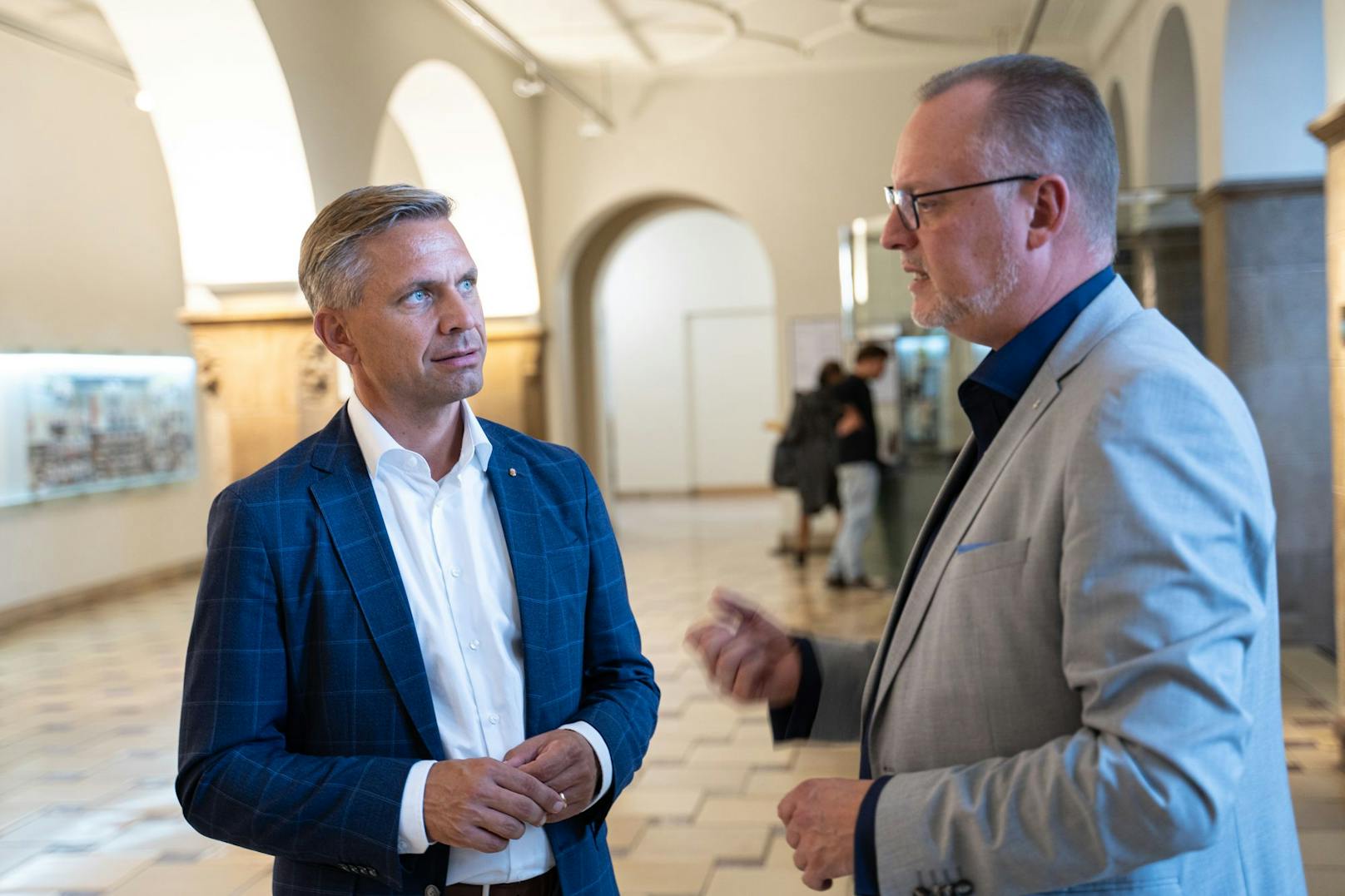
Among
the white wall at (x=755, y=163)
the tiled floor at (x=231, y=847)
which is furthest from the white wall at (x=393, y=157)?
the tiled floor at (x=231, y=847)

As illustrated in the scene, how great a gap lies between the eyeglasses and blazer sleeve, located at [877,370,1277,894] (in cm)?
30

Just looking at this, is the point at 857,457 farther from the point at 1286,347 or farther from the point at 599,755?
the point at 599,755

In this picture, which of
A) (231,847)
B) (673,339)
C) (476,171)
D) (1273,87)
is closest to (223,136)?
(231,847)

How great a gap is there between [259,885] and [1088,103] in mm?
3909

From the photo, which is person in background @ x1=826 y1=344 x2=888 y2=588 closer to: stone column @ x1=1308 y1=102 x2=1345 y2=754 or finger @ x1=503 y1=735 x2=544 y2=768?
stone column @ x1=1308 y1=102 x2=1345 y2=754

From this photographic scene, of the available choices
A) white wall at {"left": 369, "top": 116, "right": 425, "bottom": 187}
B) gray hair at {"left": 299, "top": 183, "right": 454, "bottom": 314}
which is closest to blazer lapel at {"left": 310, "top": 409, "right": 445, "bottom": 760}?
gray hair at {"left": 299, "top": 183, "right": 454, "bottom": 314}

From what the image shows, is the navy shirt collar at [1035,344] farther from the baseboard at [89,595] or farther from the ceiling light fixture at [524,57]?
the baseboard at [89,595]

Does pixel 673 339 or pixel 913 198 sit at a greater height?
pixel 673 339

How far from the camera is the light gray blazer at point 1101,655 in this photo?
113 centimetres

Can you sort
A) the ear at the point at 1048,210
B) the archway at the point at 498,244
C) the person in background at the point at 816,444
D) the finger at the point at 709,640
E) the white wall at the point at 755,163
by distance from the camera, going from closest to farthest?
the ear at the point at 1048,210 < the finger at the point at 709,640 < the person in background at the point at 816,444 < the archway at the point at 498,244 < the white wall at the point at 755,163

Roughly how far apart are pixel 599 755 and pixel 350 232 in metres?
0.87

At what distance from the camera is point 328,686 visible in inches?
69.2

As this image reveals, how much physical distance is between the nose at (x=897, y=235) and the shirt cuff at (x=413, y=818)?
3.07 feet

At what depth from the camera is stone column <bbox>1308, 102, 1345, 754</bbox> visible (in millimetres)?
4957
